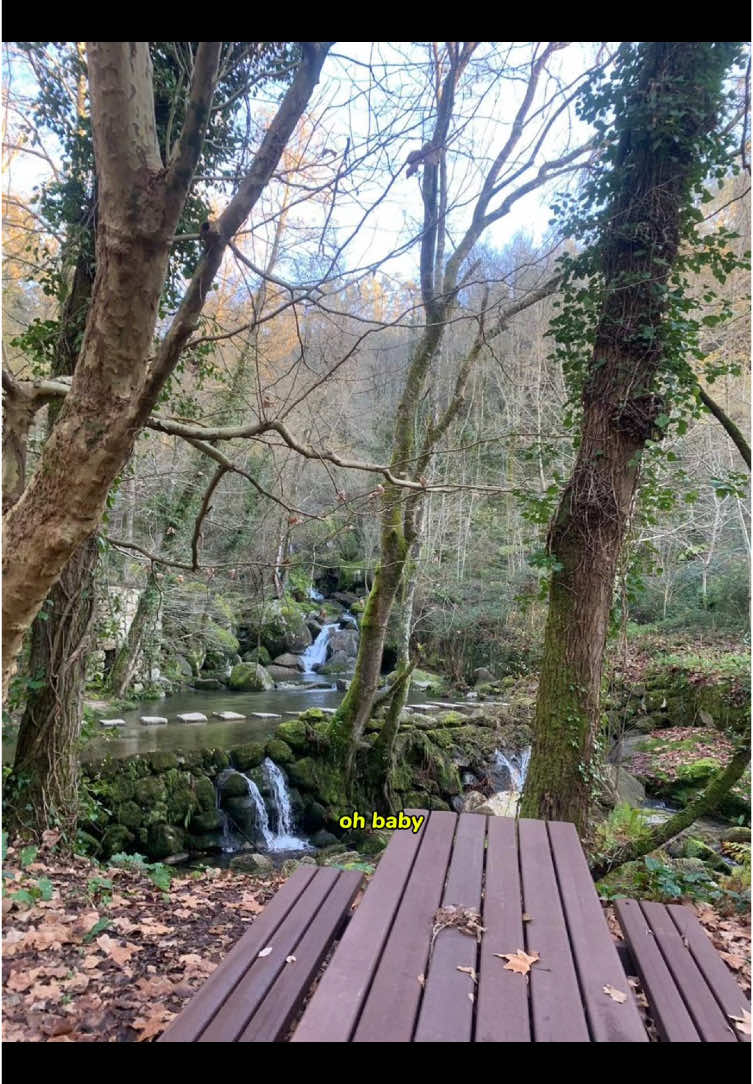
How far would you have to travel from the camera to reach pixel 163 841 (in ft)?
20.3

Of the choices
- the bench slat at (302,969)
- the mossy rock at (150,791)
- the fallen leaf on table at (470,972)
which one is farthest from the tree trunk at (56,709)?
the fallen leaf on table at (470,972)

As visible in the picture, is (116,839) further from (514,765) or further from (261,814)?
(514,765)

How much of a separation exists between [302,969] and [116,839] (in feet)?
16.3

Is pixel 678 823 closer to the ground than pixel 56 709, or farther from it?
closer to the ground

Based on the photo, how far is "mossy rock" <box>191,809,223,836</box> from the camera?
21.5 ft

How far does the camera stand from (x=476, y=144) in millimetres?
5520

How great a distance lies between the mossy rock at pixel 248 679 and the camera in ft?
39.0

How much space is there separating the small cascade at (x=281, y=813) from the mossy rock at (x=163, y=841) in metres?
1.06

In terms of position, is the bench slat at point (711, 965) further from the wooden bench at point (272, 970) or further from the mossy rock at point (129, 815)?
the mossy rock at point (129, 815)

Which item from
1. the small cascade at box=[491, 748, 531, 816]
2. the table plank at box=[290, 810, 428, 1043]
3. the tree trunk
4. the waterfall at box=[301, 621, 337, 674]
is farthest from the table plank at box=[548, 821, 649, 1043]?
the waterfall at box=[301, 621, 337, 674]

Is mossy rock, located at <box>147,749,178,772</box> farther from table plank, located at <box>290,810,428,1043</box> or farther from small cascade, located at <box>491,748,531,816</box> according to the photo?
table plank, located at <box>290,810,428,1043</box>

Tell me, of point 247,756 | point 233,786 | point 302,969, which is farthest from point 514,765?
point 302,969

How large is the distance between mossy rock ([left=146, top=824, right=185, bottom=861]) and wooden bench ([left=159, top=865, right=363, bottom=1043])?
4533mm

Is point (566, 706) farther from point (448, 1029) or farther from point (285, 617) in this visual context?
point (285, 617)
